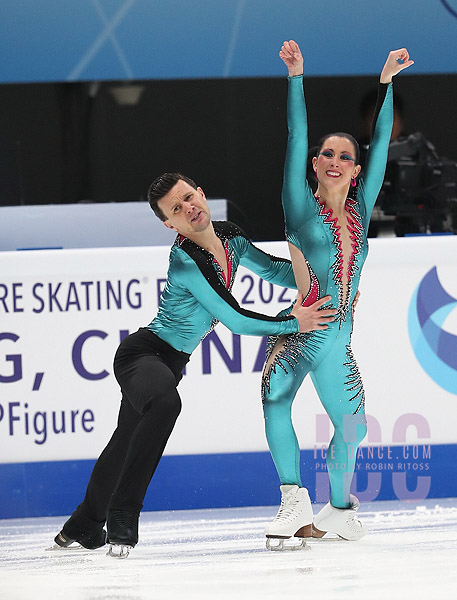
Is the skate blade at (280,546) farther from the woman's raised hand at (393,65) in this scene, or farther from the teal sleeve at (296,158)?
the woman's raised hand at (393,65)

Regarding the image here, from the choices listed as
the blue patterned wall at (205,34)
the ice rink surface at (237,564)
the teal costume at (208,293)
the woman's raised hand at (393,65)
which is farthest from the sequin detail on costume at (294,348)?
the blue patterned wall at (205,34)

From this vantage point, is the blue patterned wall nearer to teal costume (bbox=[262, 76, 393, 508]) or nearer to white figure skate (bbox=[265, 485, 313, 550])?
teal costume (bbox=[262, 76, 393, 508])

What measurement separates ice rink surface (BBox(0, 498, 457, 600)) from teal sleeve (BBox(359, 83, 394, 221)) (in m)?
1.12

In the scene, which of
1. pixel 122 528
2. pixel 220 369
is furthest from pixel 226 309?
pixel 220 369

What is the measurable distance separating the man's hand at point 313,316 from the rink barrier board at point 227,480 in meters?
1.21

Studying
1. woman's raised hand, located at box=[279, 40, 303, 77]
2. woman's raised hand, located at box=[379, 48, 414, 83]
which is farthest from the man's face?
woman's raised hand, located at box=[379, 48, 414, 83]

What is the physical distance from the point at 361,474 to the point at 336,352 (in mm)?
1227

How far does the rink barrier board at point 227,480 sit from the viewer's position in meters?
4.37

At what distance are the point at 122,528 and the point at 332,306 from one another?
0.96m

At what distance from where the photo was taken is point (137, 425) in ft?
11.0

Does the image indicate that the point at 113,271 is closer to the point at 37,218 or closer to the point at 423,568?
the point at 423,568

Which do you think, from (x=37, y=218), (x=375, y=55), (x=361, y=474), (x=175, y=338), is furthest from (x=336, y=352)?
(x=375, y=55)

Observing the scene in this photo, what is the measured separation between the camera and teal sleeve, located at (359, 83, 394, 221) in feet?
11.5

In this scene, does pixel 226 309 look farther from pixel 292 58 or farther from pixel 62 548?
pixel 62 548
